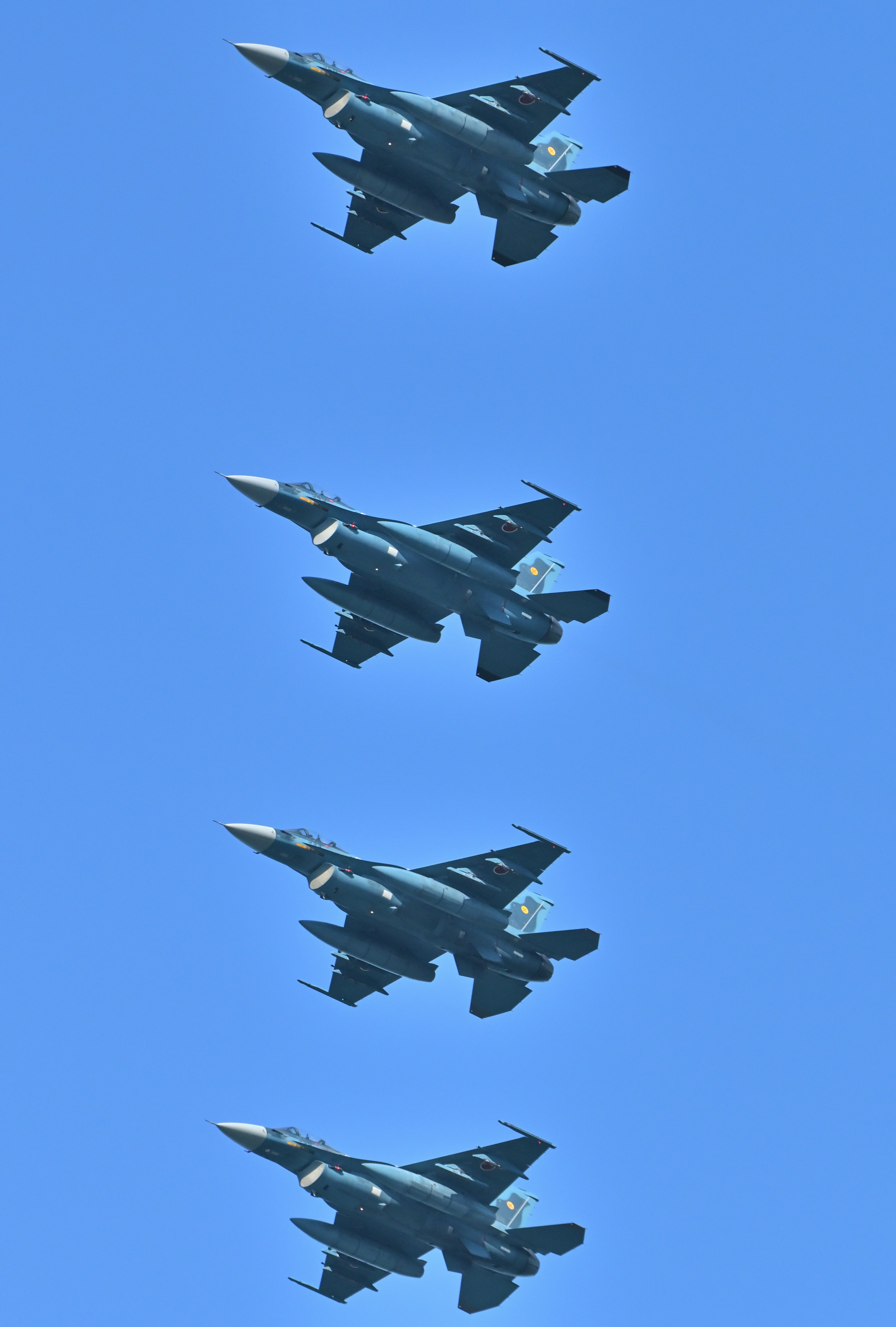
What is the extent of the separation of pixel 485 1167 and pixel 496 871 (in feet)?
31.3

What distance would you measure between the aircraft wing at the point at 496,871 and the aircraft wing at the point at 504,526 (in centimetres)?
979

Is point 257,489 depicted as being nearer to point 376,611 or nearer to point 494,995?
point 376,611

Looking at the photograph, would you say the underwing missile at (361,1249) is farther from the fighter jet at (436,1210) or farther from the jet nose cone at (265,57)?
the jet nose cone at (265,57)

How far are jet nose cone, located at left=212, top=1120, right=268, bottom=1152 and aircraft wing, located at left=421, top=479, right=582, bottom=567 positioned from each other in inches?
777

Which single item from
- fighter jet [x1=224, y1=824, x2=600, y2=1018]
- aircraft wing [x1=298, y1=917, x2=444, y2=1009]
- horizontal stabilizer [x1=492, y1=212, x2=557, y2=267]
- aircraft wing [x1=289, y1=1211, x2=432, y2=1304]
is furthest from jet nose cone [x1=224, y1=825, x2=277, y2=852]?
horizontal stabilizer [x1=492, y1=212, x2=557, y2=267]

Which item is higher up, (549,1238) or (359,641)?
(359,641)

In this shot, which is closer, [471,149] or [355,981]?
[471,149]

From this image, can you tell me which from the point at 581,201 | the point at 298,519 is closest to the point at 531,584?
the point at 298,519

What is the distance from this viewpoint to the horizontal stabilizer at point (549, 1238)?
71.6 m

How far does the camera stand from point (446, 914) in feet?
237

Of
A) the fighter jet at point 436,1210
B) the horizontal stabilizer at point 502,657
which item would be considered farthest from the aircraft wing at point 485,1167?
the horizontal stabilizer at point 502,657

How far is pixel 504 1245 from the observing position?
A: 236 ft

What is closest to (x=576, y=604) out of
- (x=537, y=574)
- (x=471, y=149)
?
(x=537, y=574)

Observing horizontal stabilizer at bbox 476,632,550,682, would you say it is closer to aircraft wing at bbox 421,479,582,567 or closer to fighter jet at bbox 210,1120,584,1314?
aircraft wing at bbox 421,479,582,567
